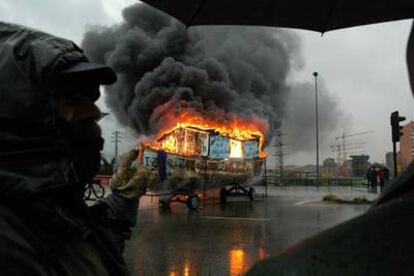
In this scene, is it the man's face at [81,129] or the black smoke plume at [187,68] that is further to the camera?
the black smoke plume at [187,68]

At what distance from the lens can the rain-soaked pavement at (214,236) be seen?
682cm

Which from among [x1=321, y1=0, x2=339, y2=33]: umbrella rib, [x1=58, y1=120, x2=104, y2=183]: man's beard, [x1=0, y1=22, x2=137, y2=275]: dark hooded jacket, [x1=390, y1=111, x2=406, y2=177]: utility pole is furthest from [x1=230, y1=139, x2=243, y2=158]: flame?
[x1=0, y1=22, x2=137, y2=275]: dark hooded jacket

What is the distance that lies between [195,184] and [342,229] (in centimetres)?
1572

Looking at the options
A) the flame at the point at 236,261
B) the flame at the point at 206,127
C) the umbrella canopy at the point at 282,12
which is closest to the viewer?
the umbrella canopy at the point at 282,12

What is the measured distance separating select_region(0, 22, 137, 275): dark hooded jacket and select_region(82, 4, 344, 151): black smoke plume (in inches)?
A: 733

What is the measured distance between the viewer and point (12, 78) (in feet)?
4.39

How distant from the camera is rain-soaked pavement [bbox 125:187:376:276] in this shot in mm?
6816

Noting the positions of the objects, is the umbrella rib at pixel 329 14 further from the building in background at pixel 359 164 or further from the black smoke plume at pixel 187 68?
the building in background at pixel 359 164

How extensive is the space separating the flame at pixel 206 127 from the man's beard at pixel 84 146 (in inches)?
562

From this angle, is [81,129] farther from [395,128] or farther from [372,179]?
[372,179]

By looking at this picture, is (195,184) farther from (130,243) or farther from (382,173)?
(382,173)

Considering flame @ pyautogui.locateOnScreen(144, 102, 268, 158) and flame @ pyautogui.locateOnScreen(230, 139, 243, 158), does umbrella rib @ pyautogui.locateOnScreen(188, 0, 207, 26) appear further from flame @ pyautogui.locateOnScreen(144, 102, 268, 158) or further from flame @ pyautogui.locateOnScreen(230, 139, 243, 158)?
flame @ pyautogui.locateOnScreen(230, 139, 243, 158)

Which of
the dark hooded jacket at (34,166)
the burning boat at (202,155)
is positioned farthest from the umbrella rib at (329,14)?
the burning boat at (202,155)

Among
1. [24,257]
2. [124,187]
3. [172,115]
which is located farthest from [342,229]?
[172,115]
